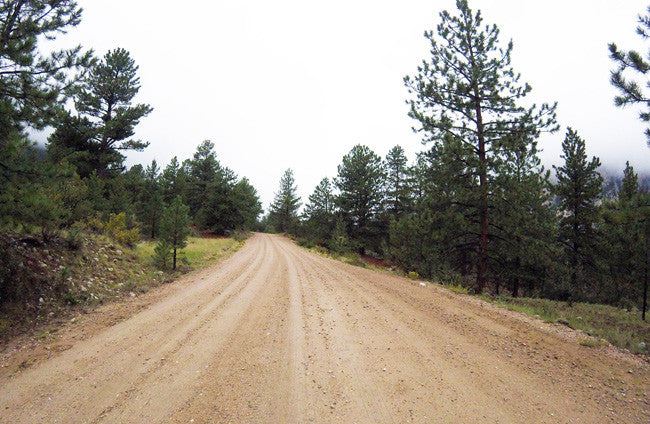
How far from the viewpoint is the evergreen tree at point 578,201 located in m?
20.0

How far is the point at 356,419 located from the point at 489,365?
98.5 inches

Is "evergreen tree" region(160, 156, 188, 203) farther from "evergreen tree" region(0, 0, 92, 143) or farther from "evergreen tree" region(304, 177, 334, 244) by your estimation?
"evergreen tree" region(0, 0, 92, 143)

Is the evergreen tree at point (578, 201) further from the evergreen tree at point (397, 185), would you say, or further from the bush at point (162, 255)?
the bush at point (162, 255)

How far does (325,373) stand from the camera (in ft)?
11.8

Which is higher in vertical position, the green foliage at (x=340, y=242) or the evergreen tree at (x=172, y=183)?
the evergreen tree at (x=172, y=183)

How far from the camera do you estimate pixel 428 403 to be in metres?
3.00

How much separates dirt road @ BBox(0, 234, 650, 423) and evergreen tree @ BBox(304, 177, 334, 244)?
2603cm

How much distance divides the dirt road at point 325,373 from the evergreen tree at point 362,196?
24130 millimetres

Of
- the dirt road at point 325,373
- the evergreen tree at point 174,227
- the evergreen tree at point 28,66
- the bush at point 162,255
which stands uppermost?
the evergreen tree at point 28,66

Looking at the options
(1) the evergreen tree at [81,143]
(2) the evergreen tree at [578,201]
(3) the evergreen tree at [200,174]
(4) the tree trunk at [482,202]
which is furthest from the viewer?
(3) the evergreen tree at [200,174]

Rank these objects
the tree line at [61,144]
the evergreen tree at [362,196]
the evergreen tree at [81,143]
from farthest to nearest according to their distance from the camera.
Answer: the evergreen tree at [362,196] → the evergreen tree at [81,143] → the tree line at [61,144]

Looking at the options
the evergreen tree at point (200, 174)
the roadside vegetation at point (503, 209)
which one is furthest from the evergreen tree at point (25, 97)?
the evergreen tree at point (200, 174)

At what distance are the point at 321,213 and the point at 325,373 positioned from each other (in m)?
32.0

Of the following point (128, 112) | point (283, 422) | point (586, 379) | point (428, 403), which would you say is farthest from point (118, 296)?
point (128, 112)
